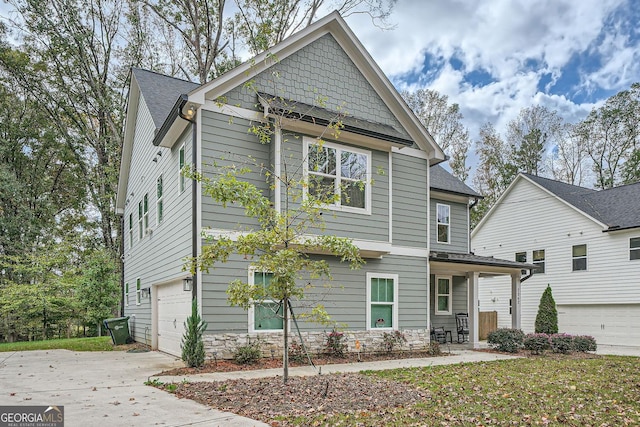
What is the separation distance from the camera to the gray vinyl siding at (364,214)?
10492mm

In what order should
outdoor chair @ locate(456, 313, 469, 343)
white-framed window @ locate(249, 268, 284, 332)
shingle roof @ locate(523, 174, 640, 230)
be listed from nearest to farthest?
white-framed window @ locate(249, 268, 284, 332) → outdoor chair @ locate(456, 313, 469, 343) → shingle roof @ locate(523, 174, 640, 230)

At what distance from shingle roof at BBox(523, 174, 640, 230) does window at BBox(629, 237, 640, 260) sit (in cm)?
58

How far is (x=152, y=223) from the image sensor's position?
1376 cm

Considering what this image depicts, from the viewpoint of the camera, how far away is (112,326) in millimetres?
14633

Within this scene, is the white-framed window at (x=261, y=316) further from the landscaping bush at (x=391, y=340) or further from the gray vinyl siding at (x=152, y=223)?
the landscaping bush at (x=391, y=340)

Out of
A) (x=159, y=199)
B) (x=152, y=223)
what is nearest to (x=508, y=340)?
(x=159, y=199)

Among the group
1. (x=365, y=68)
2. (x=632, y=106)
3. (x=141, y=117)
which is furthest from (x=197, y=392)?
(x=632, y=106)

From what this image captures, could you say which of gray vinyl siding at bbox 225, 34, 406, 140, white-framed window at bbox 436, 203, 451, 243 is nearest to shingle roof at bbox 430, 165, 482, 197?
white-framed window at bbox 436, 203, 451, 243

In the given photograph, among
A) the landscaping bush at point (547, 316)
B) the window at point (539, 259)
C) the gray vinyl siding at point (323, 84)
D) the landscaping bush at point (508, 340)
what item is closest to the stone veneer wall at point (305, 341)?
the landscaping bush at point (508, 340)

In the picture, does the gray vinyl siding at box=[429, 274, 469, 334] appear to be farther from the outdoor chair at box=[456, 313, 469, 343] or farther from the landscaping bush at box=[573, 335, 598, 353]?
the landscaping bush at box=[573, 335, 598, 353]

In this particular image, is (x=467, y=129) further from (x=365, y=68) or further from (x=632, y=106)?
(x=365, y=68)

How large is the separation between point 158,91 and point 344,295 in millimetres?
8573

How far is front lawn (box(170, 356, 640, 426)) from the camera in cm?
538

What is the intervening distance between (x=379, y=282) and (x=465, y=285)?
5.88 metres
